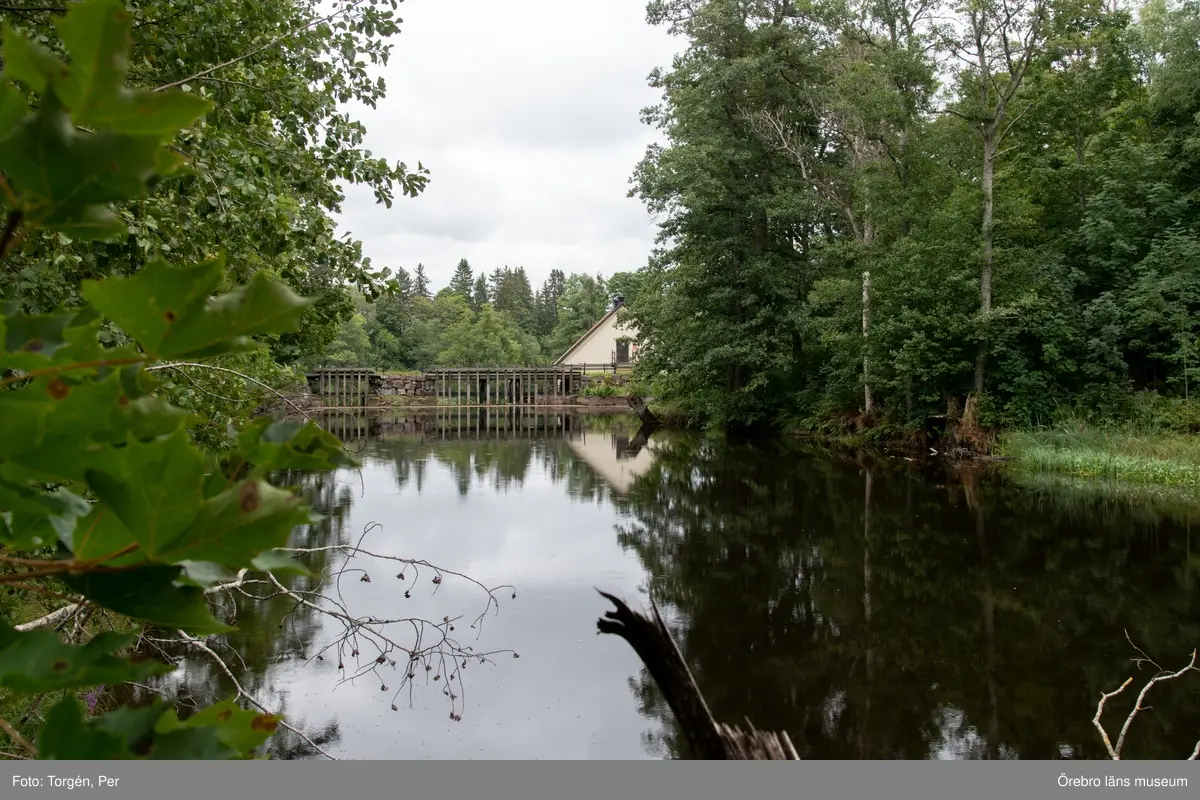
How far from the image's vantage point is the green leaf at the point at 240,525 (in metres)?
0.50

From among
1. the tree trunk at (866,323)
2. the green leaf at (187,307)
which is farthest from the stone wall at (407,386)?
the green leaf at (187,307)

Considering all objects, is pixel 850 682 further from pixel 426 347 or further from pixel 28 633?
pixel 426 347

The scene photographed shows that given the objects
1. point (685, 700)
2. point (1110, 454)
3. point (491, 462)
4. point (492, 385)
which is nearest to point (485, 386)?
point (492, 385)

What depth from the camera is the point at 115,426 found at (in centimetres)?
53

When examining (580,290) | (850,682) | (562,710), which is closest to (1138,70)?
(850,682)

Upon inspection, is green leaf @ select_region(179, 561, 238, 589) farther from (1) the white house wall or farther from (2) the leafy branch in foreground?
(1) the white house wall

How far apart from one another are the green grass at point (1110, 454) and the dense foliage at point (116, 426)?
15794mm

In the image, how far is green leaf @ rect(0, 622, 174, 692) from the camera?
53 centimetres

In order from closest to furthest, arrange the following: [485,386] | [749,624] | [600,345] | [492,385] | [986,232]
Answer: [749,624], [986,232], [485,386], [492,385], [600,345]

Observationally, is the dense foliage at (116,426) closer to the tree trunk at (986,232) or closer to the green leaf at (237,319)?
the green leaf at (237,319)

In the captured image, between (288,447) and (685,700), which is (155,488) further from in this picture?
(685,700)

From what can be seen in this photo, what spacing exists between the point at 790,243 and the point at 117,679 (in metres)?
27.0

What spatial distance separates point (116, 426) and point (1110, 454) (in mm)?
17175

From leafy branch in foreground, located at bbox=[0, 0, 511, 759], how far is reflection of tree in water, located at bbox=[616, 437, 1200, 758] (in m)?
5.24
